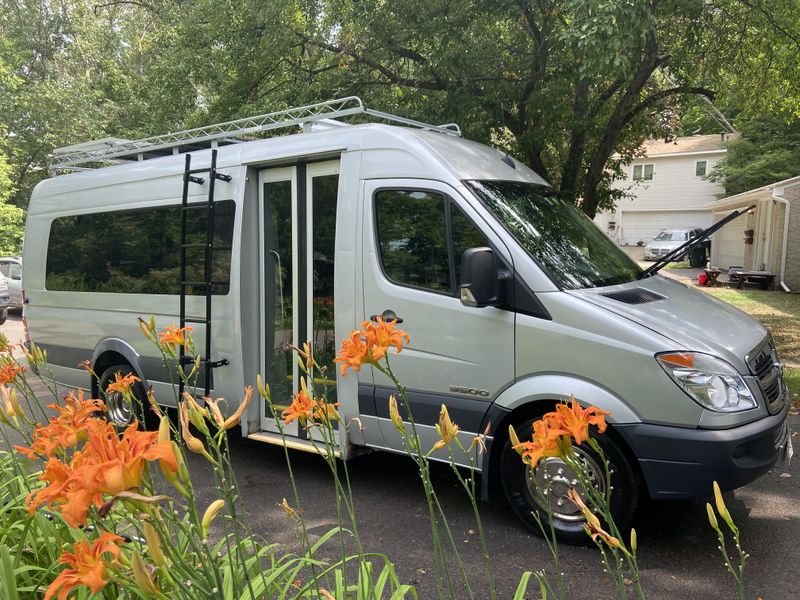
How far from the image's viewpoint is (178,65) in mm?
10469

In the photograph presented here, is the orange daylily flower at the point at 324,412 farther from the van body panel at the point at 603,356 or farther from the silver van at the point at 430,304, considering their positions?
the van body panel at the point at 603,356

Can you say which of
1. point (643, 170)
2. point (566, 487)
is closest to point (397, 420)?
point (566, 487)

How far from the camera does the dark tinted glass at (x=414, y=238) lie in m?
4.38

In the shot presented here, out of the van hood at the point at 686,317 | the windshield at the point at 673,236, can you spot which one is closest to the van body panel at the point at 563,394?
the van hood at the point at 686,317

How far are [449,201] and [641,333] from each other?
1537 mm

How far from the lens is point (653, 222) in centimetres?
3831

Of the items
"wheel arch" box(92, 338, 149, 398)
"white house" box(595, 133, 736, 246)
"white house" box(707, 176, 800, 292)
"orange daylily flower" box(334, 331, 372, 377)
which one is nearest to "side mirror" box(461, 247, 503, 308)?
"orange daylily flower" box(334, 331, 372, 377)

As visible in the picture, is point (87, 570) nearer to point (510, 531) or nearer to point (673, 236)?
point (510, 531)

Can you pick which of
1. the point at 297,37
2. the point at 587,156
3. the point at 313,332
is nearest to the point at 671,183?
the point at 587,156

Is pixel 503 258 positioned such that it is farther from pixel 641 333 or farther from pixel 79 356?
pixel 79 356

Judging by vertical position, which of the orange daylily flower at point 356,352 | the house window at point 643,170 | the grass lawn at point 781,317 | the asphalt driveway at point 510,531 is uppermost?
the house window at point 643,170

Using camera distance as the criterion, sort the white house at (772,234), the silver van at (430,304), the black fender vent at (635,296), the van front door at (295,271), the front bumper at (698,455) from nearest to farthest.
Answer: the front bumper at (698,455) < the silver van at (430,304) < the black fender vent at (635,296) < the van front door at (295,271) < the white house at (772,234)

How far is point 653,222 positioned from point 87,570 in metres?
40.8

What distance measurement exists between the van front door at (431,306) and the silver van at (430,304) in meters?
0.01
